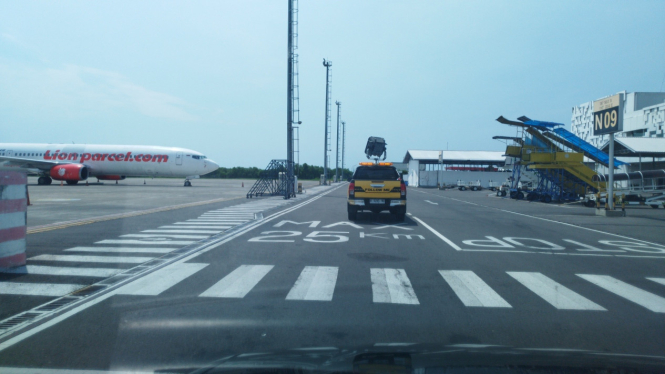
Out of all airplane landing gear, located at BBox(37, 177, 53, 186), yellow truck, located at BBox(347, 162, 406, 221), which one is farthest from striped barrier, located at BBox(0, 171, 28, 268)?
airplane landing gear, located at BBox(37, 177, 53, 186)

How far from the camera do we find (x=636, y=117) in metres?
58.4

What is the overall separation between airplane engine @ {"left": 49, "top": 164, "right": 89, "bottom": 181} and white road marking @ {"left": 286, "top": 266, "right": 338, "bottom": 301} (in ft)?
126

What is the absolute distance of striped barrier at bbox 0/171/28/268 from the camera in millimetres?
7926

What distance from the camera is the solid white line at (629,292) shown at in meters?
6.40

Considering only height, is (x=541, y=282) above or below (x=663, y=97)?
below

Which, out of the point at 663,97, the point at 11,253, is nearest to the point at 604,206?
the point at 11,253

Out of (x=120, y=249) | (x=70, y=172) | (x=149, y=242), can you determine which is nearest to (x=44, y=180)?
(x=70, y=172)

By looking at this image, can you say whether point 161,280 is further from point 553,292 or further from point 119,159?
point 119,159

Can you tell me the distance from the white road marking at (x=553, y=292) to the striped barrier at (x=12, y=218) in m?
8.50

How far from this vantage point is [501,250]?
1097 cm

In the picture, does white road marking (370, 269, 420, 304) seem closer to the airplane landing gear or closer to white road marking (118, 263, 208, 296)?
white road marking (118, 263, 208, 296)

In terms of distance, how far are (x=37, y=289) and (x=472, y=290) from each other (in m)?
6.34

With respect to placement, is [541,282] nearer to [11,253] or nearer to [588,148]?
[11,253]

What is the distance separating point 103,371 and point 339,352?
6.83 ft
